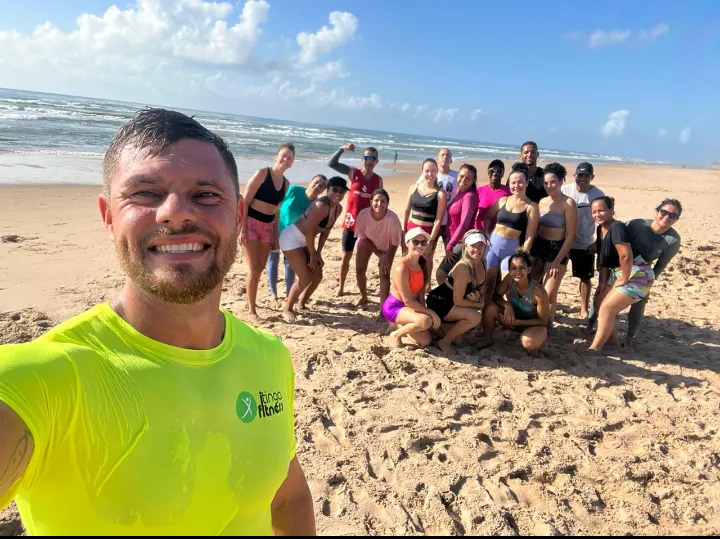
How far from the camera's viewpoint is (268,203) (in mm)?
4980

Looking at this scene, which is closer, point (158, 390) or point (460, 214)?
point (158, 390)

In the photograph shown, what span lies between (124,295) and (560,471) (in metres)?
2.93

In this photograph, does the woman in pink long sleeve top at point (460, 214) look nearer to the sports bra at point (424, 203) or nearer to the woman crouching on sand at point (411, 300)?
the sports bra at point (424, 203)

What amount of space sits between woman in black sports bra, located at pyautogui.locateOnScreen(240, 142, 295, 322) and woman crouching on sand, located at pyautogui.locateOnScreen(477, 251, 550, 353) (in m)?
2.62

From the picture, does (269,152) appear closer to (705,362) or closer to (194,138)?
(705,362)

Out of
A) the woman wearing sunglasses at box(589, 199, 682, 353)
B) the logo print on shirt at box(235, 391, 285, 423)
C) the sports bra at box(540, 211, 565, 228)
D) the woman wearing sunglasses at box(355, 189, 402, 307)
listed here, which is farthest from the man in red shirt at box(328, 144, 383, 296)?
the logo print on shirt at box(235, 391, 285, 423)

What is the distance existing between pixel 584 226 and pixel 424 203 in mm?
1923

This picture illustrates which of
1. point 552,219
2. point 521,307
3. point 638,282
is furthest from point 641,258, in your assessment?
point 521,307

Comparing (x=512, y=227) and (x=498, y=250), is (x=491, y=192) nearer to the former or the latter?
(x=512, y=227)

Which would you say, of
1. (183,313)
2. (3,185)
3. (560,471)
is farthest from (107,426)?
(3,185)

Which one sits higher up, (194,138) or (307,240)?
(194,138)

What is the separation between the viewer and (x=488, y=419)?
350 centimetres

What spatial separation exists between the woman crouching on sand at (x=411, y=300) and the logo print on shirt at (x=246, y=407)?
3.49m

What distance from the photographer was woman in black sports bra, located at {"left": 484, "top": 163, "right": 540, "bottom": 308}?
16.1 ft
